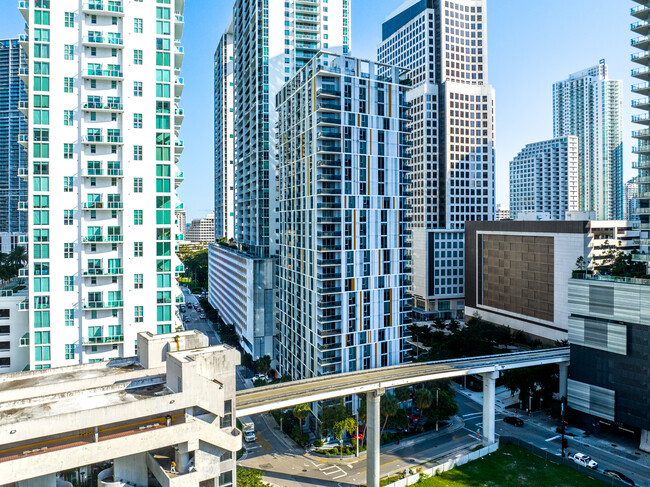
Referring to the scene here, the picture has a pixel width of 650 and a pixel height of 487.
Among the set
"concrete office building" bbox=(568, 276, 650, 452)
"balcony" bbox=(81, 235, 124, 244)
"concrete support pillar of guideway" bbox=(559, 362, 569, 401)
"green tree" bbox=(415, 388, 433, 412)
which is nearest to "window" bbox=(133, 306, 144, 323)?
"balcony" bbox=(81, 235, 124, 244)

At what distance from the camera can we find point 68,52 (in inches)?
2042

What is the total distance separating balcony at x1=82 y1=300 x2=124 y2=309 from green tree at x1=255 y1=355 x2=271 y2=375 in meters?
31.3

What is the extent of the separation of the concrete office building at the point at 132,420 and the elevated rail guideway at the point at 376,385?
1132cm

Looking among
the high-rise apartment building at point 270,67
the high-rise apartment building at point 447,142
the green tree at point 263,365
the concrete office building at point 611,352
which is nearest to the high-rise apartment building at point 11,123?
the high-rise apartment building at point 270,67

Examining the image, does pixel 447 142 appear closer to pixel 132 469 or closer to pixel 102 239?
pixel 102 239

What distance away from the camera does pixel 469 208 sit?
13488 cm

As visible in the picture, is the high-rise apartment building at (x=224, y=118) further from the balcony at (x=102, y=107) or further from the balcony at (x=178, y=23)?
the balcony at (x=102, y=107)

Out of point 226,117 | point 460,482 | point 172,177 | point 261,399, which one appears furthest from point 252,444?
point 226,117

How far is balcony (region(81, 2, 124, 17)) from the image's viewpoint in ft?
170

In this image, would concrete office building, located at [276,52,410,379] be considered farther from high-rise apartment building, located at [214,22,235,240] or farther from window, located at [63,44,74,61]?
high-rise apartment building, located at [214,22,235,240]

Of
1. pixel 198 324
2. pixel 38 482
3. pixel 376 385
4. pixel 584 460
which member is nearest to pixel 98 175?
pixel 38 482

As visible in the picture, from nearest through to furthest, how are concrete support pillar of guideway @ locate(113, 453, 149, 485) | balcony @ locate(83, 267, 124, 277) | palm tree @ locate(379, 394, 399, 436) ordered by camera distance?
concrete support pillar of guideway @ locate(113, 453, 149, 485), balcony @ locate(83, 267, 124, 277), palm tree @ locate(379, 394, 399, 436)

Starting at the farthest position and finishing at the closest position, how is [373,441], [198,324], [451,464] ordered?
[198,324] < [451,464] < [373,441]

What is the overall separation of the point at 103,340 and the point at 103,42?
111 feet
